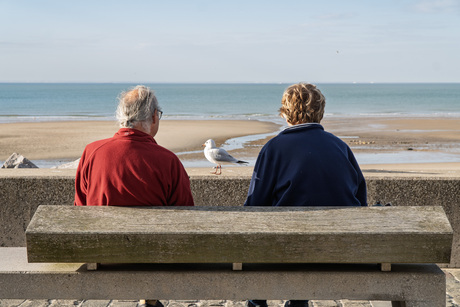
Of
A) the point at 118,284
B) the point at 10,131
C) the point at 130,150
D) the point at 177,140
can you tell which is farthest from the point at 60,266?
the point at 10,131

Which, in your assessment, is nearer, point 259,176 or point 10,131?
point 259,176

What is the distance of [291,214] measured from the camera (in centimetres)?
273

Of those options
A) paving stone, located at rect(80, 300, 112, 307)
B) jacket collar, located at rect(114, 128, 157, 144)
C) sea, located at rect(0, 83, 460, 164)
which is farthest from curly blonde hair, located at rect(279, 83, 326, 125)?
sea, located at rect(0, 83, 460, 164)

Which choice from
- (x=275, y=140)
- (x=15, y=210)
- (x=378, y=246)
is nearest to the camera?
(x=378, y=246)

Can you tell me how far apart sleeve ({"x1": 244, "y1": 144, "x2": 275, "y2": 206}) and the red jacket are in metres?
0.44

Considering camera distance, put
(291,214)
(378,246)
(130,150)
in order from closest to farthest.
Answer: (378,246), (291,214), (130,150)

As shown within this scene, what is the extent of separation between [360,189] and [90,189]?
1.49m

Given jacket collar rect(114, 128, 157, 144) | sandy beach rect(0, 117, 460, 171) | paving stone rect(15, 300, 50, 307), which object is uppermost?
jacket collar rect(114, 128, 157, 144)

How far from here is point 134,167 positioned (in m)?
2.94

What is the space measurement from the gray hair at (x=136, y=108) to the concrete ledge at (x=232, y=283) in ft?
2.62

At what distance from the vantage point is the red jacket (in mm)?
2941

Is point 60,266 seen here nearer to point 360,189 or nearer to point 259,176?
point 259,176

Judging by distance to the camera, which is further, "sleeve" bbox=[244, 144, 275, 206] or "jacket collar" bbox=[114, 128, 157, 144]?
"sleeve" bbox=[244, 144, 275, 206]

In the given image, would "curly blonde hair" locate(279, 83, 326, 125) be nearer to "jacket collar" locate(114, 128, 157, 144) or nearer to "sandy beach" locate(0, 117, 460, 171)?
"jacket collar" locate(114, 128, 157, 144)
